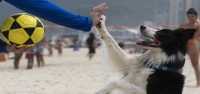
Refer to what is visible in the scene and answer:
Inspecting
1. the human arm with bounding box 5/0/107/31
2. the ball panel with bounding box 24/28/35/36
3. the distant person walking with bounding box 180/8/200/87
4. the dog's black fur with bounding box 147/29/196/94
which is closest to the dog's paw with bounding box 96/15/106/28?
the dog's black fur with bounding box 147/29/196/94

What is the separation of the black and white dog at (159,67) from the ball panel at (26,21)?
1.05 m

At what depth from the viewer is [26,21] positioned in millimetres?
3379

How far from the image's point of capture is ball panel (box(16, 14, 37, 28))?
332 cm

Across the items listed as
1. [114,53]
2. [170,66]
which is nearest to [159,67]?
[170,66]

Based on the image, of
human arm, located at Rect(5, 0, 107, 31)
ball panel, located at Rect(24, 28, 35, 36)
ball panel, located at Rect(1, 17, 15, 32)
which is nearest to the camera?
human arm, located at Rect(5, 0, 107, 31)

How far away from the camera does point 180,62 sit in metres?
3.69

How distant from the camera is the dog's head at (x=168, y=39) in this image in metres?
3.67

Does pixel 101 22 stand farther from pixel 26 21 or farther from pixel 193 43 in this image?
pixel 193 43

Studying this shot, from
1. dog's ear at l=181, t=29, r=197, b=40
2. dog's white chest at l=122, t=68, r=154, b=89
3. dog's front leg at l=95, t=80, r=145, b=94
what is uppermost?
dog's ear at l=181, t=29, r=197, b=40

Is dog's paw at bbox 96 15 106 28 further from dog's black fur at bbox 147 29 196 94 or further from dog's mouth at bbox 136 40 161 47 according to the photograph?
dog's black fur at bbox 147 29 196 94

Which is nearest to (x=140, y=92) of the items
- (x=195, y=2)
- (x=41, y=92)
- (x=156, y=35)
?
(x=156, y=35)

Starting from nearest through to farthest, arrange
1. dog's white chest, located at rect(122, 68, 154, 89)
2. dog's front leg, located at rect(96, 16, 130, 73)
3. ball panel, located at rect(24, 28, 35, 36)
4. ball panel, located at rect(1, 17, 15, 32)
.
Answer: ball panel, located at rect(1, 17, 15, 32)
ball panel, located at rect(24, 28, 35, 36)
dog's white chest, located at rect(122, 68, 154, 89)
dog's front leg, located at rect(96, 16, 130, 73)

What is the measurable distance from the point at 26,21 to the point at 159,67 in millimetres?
1488

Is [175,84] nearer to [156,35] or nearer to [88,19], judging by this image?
[156,35]
